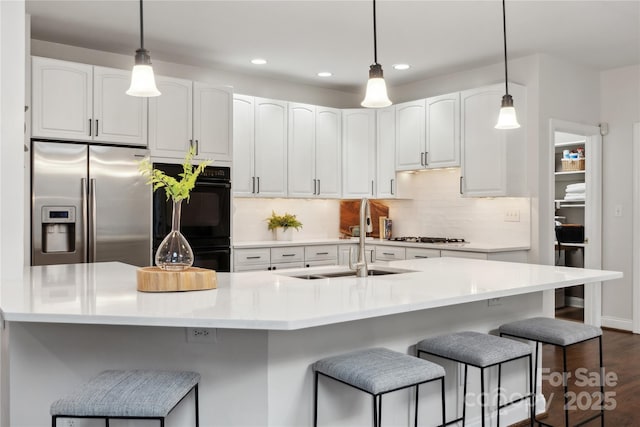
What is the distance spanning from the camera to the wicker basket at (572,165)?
20.8 feet

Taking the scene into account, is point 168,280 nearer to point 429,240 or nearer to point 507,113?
point 507,113

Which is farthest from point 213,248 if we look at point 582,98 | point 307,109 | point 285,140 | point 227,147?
point 582,98

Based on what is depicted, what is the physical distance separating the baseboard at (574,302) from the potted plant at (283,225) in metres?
3.44

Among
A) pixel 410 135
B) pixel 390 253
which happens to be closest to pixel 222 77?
pixel 410 135

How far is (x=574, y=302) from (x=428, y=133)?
9.64 ft

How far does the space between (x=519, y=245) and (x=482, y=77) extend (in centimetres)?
164

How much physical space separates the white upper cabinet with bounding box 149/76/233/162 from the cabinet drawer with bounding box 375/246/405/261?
1.79 meters

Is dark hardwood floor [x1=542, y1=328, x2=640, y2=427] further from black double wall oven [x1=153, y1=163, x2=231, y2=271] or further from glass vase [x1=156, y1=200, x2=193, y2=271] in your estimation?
black double wall oven [x1=153, y1=163, x2=231, y2=271]

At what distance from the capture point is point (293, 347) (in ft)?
7.13

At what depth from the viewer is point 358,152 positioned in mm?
5863

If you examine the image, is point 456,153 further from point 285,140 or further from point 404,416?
point 404,416

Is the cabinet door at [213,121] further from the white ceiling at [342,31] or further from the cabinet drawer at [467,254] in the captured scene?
the cabinet drawer at [467,254]

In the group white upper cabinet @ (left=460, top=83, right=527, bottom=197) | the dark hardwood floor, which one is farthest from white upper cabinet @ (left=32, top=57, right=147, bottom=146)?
the dark hardwood floor

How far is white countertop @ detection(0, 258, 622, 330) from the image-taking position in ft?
5.76
